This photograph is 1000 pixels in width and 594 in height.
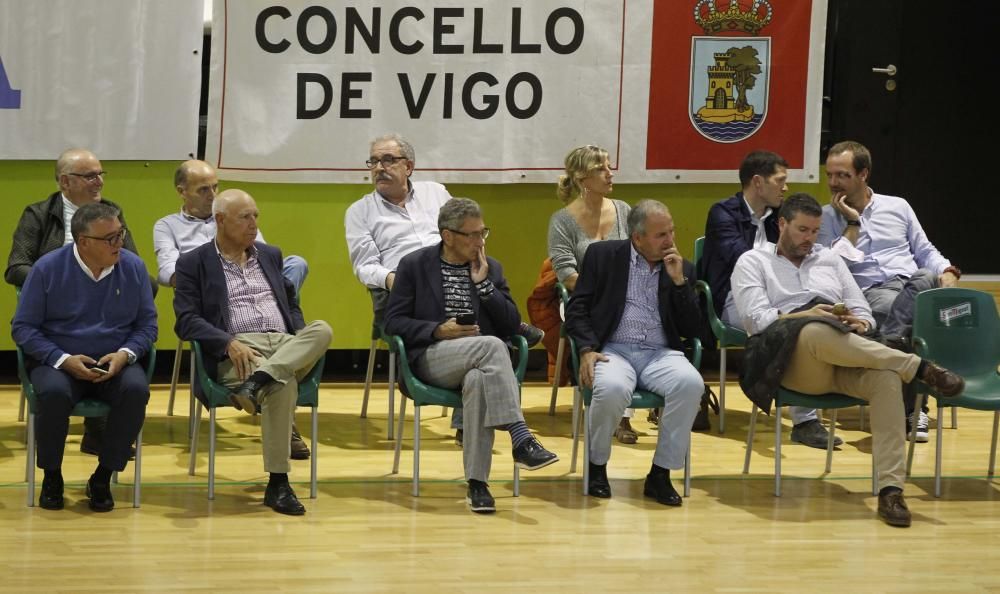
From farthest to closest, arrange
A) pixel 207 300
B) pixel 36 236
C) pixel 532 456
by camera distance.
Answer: pixel 36 236
pixel 207 300
pixel 532 456

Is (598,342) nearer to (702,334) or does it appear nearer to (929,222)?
(702,334)

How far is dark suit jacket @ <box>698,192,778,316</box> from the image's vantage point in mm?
6293

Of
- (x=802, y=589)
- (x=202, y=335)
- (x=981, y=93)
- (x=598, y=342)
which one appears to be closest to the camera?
(x=802, y=589)

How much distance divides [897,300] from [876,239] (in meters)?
0.37

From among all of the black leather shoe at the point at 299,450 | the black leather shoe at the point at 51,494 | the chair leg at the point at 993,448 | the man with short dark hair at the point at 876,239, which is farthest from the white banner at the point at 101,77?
the chair leg at the point at 993,448

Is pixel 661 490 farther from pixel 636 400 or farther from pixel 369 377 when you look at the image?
pixel 369 377

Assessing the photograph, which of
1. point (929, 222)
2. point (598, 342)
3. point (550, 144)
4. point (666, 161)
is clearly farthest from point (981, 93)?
point (598, 342)

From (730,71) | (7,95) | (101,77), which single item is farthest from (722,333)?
(7,95)

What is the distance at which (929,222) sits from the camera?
27.2ft

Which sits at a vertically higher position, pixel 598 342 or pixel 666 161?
pixel 666 161

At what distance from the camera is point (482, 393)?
5105mm

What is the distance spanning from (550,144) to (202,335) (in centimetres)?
265

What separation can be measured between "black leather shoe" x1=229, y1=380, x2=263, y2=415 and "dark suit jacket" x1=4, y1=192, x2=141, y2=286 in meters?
1.22

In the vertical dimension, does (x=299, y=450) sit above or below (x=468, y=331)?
below
